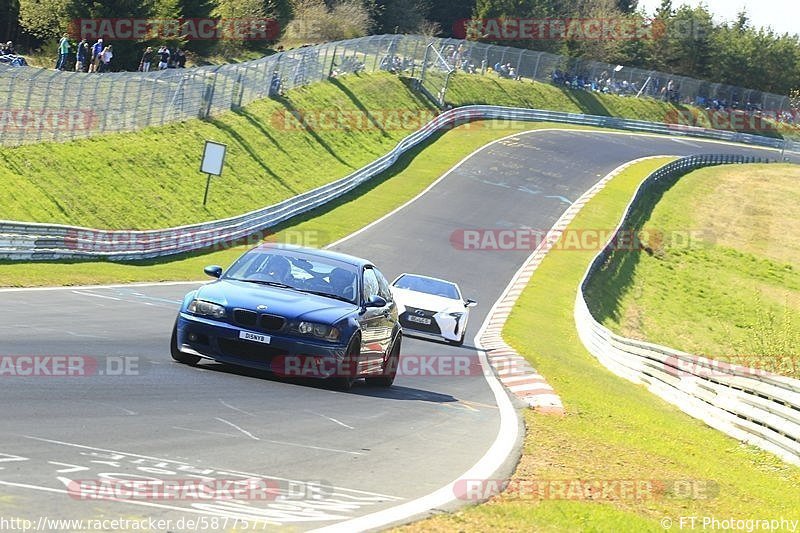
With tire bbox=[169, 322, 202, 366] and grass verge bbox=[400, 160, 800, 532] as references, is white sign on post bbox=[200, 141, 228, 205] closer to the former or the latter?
grass verge bbox=[400, 160, 800, 532]

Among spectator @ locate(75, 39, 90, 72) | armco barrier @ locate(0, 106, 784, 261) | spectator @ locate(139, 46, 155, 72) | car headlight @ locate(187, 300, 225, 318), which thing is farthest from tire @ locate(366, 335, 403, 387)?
spectator @ locate(139, 46, 155, 72)

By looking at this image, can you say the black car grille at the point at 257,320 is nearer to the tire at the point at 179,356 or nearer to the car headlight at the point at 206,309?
the car headlight at the point at 206,309

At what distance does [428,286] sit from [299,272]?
10.6 m

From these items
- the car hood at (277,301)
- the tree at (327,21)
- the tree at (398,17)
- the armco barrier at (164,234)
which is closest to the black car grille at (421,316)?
the car hood at (277,301)

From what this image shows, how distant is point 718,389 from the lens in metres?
17.5

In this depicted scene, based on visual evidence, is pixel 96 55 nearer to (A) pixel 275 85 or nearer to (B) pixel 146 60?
(B) pixel 146 60

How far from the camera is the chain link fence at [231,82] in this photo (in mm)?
33969

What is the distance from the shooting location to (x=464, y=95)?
75.4 meters

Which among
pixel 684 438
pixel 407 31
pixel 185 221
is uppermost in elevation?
pixel 407 31

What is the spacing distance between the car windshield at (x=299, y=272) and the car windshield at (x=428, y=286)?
9.78m

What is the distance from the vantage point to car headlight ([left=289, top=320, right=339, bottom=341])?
11742 mm

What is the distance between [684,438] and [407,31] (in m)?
86.6

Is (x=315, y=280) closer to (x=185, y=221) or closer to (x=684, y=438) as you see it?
(x=684, y=438)

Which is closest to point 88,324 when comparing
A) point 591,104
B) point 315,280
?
point 315,280
